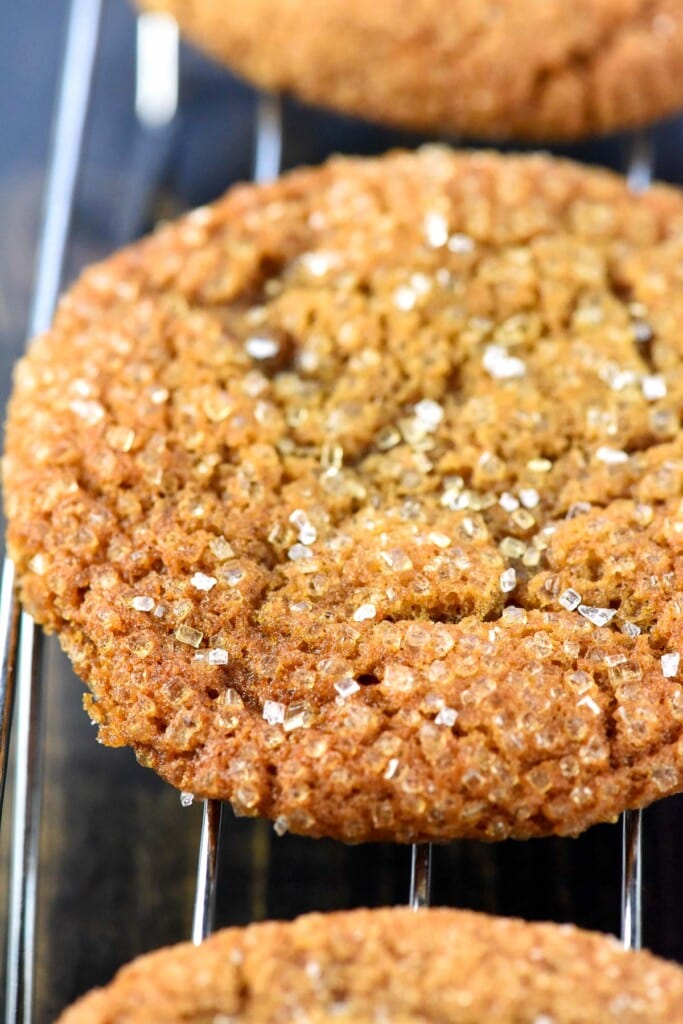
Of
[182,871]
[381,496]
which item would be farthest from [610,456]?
[182,871]

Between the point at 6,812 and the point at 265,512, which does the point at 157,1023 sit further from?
the point at 6,812

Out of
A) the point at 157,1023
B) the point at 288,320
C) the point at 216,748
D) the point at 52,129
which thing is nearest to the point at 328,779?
the point at 216,748

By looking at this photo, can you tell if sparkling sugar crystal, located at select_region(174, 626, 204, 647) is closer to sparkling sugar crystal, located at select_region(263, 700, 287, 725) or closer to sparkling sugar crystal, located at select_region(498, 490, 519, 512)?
sparkling sugar crystal, located at select_region(263, 700, 287, 725)

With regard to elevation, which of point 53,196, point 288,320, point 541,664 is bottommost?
point 541,664

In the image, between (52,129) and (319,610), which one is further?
(52,129)

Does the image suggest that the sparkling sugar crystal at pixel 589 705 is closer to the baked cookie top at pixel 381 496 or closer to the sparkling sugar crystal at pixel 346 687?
the baked cookie top at pixel 381 496

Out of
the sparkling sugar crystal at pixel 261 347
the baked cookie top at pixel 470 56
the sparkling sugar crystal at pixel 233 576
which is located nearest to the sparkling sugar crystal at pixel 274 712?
the sparkling sugar crystal at pixel 233 576
